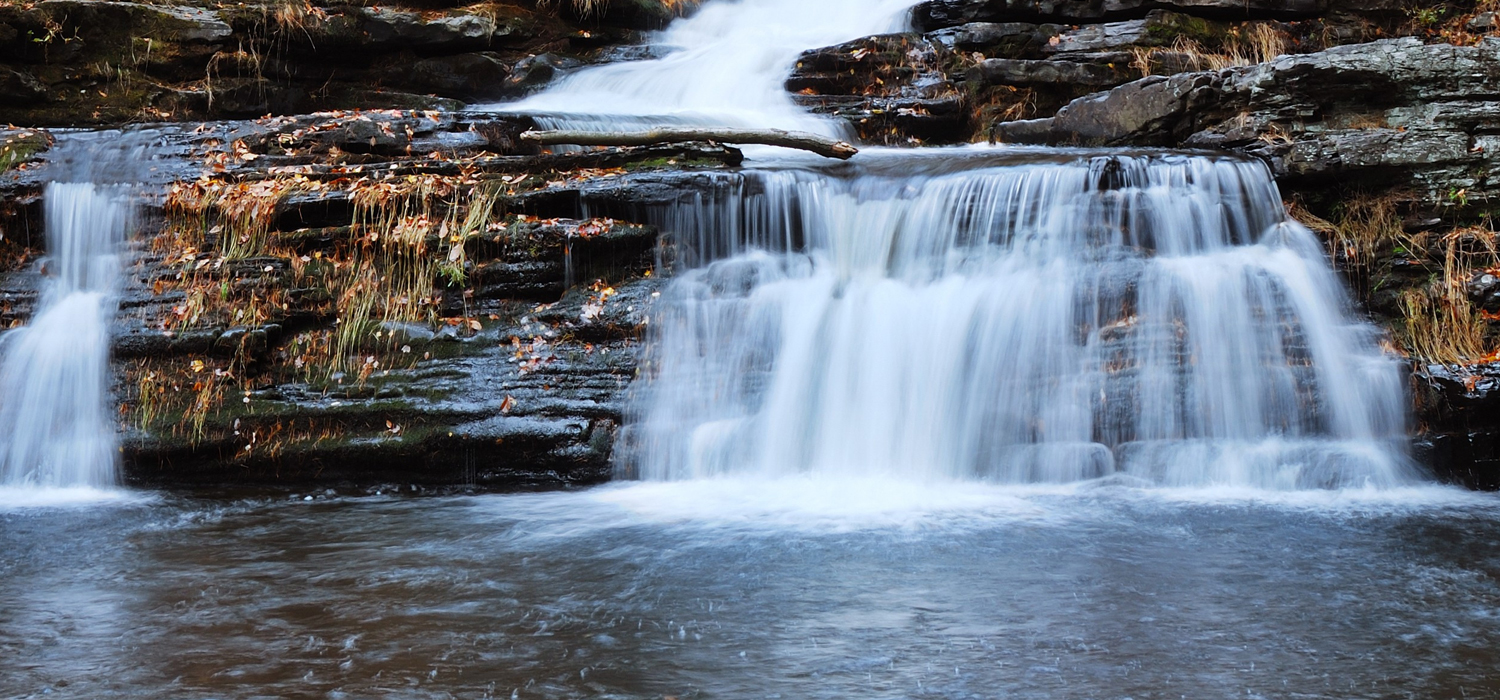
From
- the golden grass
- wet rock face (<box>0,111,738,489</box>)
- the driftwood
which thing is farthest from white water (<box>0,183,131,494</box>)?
the golden grass

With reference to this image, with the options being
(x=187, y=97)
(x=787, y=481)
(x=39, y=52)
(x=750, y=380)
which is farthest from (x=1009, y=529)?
(x=39, y=52)

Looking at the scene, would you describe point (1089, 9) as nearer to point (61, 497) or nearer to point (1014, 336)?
point (1014, 336)

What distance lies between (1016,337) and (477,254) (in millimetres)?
3790

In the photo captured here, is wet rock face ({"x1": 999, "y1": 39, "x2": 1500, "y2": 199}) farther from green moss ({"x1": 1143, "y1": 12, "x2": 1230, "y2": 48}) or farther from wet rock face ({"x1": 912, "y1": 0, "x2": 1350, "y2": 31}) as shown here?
wet rock face ({"x1": 912, "y1": 0, "x2": 1350, "y2": 31})

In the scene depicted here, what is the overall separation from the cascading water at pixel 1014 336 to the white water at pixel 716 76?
8.87 ft

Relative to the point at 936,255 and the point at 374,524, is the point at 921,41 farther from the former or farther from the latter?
the point at 374,524

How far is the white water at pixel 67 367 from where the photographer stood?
6387 millimetres

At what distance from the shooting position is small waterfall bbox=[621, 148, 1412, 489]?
239 inches

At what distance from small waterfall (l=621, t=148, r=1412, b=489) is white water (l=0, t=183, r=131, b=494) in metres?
3.54

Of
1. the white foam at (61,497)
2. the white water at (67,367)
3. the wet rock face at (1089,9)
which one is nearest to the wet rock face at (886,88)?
the wet rock face at (1089,9)

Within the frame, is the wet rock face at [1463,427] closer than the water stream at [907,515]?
No

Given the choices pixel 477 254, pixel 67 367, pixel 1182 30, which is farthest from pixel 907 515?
pixel 1182 30

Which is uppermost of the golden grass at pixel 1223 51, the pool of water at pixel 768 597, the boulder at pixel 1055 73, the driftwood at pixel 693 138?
the golden grass at pixel 1223 51

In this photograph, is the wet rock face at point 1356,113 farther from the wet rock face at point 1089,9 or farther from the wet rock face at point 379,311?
the wet rock face at point 379,311
